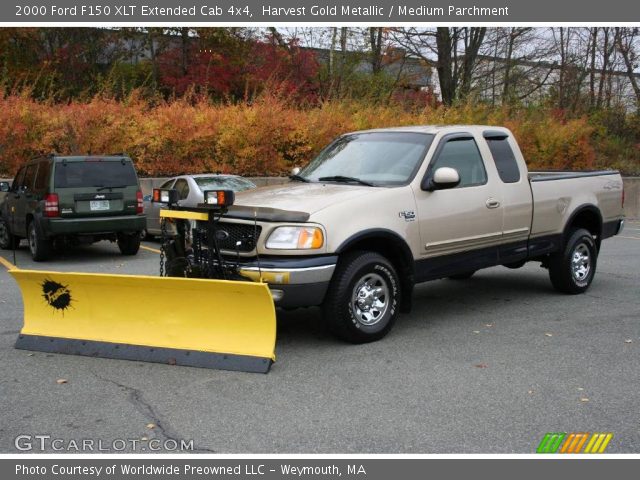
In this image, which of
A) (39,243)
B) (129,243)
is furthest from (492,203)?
(39,243)

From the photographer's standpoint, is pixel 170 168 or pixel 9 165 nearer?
pixel 9 165

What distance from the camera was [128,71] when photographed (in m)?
28.8

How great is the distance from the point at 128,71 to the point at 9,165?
11639 millimetres

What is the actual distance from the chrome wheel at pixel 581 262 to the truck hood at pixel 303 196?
3.35 m

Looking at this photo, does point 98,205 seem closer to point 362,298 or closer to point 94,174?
point 94,174

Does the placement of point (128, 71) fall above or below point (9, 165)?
above

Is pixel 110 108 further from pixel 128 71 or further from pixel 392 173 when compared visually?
pixel 392 173

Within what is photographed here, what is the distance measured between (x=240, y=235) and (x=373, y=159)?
1805 millimetres

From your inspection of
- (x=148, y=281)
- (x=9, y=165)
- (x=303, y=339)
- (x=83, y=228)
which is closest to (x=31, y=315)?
(x=148, y=281)

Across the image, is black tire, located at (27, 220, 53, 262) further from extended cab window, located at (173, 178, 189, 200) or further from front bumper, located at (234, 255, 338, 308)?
front bumper, located at (234, 255, 338, 308)

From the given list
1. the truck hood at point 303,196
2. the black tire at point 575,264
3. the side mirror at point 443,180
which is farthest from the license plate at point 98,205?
the black tire at point 575,264

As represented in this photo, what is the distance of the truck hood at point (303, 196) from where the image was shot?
6.43m

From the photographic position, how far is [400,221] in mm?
6809
